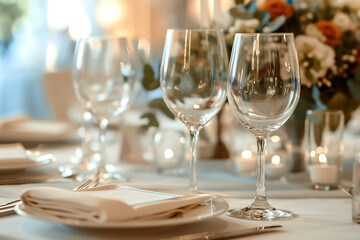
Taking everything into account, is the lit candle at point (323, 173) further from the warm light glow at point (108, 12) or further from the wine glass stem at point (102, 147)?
the warm light glow at point (108, 12)

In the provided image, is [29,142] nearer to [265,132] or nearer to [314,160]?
[314,160]

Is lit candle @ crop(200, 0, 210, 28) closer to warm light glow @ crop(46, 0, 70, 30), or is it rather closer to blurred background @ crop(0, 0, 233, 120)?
blurred background @ crop(0, 0, 233, 120)

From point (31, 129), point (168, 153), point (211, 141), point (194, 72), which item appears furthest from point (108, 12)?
point (194, 72)

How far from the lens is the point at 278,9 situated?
150cm

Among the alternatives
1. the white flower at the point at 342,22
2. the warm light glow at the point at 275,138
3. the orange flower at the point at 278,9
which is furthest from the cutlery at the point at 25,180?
the white flower at the point at 342,22

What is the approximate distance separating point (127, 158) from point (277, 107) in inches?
29.9

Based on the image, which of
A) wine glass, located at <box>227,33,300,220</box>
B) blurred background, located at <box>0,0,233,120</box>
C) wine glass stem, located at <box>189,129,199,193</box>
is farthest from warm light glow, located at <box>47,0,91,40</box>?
wine glass, located at <box>227,33,300,220</box>

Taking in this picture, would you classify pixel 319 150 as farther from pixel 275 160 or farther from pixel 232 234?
pixel 232 234

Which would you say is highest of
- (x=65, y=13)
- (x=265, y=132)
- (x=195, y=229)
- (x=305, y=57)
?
(x=65, y=13)

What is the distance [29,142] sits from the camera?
184cm

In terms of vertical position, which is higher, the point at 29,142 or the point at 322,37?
the point at 322,37

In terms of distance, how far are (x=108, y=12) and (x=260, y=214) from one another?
7462 mm

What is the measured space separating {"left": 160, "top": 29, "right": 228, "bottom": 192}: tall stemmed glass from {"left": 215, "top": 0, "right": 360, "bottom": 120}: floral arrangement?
43 centimetres

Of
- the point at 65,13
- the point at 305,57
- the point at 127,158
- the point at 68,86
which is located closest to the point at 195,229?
the point at 305,57
